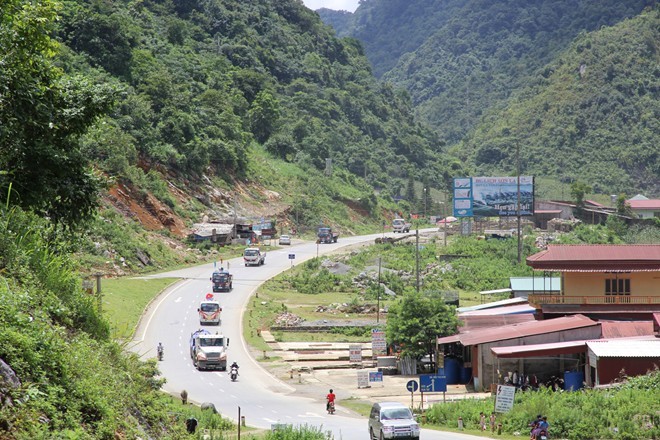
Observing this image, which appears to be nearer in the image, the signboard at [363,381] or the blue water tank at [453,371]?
the signboard at [363,381]

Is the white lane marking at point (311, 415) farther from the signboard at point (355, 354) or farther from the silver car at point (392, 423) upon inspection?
the signboard at point (355, 354)

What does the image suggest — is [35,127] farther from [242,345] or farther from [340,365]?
[242,345]

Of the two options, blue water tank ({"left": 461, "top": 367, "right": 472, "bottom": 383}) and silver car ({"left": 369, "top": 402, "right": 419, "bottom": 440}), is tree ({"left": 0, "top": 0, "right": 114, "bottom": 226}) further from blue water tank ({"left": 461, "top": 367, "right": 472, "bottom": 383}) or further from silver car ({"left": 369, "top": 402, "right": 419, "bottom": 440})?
blue water tank ({"left": 461, "top": 367, "right": 472, "bottom": 383})

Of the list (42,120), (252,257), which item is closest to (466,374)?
(42,120)

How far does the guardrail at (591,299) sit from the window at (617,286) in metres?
0.36

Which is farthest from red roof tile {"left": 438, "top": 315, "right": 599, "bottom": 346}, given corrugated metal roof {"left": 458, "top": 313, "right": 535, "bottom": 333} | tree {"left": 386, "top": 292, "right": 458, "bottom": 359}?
corrugated metal roof {"left": 458, "top": 313, "right": 535, "bottom": 333}

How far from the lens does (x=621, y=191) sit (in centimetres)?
18175

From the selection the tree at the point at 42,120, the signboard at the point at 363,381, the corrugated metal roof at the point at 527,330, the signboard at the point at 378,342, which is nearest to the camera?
the tree at the point at 42,120

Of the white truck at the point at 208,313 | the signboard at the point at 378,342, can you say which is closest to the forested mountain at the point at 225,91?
the white truck at the point at 208,313

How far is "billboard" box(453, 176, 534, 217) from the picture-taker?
103438mm

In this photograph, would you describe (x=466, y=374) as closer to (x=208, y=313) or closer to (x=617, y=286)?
(x=617, y=286)

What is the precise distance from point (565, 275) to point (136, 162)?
59084 mm

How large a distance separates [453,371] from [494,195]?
57.2m

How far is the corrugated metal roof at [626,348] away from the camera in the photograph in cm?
3775
